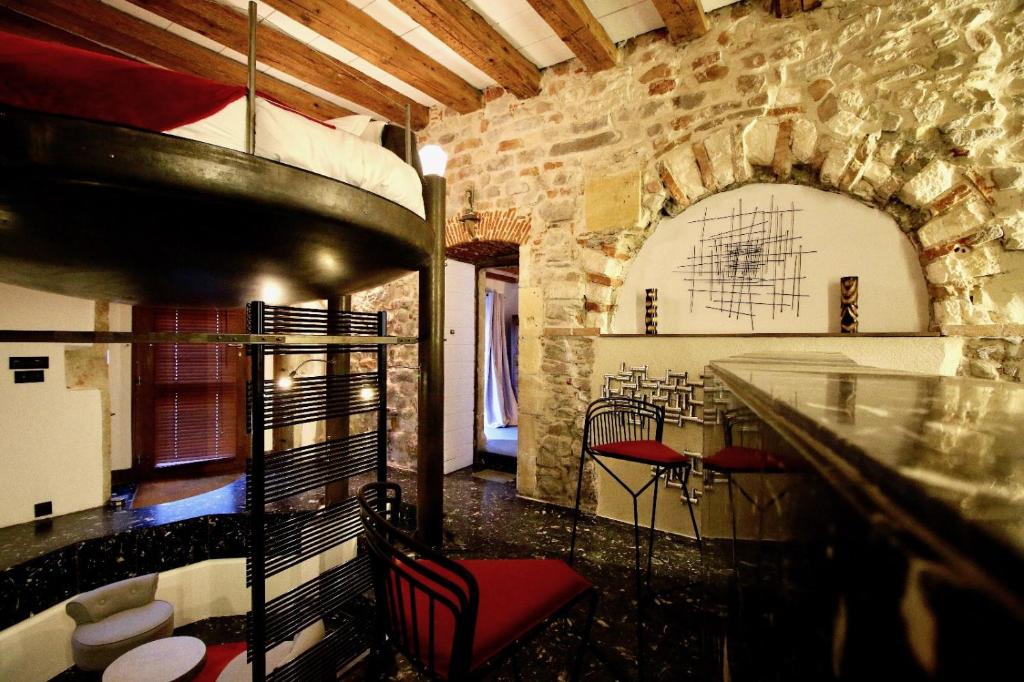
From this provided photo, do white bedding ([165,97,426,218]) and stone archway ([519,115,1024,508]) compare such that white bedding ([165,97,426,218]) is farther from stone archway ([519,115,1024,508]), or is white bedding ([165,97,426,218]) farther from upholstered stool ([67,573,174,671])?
upholstered stool ([67,573,174,671])

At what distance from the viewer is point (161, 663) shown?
179cm

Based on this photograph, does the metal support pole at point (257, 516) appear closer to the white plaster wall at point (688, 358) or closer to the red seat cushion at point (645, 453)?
the red seat cushion at point (645, 453)

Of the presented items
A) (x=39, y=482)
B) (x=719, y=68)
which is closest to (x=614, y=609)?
(x=719, y=68)

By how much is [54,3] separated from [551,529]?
450cm

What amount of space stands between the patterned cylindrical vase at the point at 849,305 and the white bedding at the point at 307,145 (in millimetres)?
2484

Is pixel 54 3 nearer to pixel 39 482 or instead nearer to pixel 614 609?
pixel 39 482

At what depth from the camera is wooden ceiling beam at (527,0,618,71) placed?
270 centimetres

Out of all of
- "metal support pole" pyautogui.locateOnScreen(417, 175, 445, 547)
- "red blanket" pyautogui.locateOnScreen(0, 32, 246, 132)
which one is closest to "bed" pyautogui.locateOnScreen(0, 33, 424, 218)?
"red blanket" pyautogui.locateOnScreen(0, 32, 246, 132)

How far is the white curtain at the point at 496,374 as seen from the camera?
6.99 m

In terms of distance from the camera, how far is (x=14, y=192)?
2.65ft

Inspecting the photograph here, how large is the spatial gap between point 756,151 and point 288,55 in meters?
3.34

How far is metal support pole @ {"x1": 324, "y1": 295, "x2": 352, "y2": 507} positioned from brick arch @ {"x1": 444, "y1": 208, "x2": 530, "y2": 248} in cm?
154

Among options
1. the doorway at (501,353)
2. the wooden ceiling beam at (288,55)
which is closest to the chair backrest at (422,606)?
the wooden ceiling beam at (288,55)

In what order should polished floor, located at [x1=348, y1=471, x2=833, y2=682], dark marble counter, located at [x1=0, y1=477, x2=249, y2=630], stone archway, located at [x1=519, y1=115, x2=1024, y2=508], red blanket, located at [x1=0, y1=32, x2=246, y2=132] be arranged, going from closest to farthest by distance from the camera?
polished floor, located at [x1=348, y1=471, x2=833, y2=682]
red blanket, located at [x1=0, y1=32, x2=246, y2=132]
dark marble counter, located at [x1=0, y1=477, x2=249, y2=630]
stone archway, located at [x1=519, y1=115, x2=1024, y2=508]
